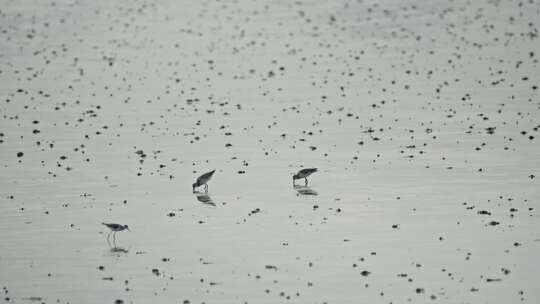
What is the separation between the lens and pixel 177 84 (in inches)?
2458

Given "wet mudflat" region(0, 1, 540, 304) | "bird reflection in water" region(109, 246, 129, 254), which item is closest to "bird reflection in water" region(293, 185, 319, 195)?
"wet mudflat" region(0, 1, 540, 304)

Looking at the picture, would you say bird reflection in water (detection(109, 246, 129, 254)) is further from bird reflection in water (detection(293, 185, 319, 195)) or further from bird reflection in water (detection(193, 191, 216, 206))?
bird reflection in water (detection(293, 185, 319, 195))

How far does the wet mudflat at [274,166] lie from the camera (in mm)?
26594

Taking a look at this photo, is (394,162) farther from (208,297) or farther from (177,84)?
(177,84)

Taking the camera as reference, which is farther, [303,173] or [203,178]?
[303,173]

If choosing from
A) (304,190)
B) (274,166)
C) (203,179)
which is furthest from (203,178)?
(274,166)

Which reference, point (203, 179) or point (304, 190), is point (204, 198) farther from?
point (304, 190)

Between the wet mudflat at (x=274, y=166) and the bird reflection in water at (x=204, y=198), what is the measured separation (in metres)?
0.25

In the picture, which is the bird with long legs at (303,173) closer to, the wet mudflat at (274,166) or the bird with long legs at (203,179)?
the wet mudflat at (274,166)

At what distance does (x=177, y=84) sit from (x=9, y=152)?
803 inches

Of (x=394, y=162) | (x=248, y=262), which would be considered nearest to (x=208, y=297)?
(x=248, y=262)

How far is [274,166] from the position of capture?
40219 mm

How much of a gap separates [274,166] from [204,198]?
567 cm

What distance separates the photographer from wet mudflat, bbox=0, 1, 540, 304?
87.2 feet
